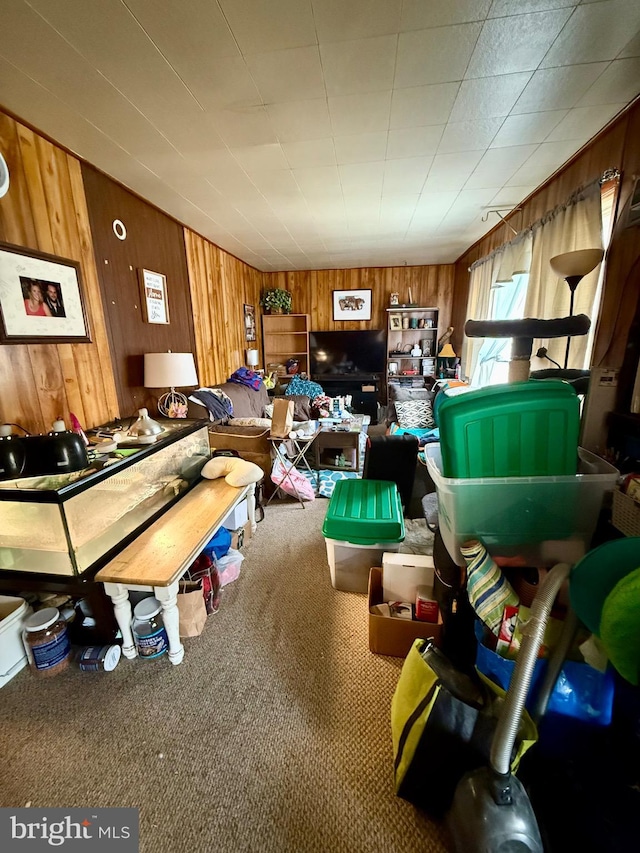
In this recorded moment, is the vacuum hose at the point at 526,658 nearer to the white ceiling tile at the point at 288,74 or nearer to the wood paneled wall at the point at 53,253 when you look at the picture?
the white ceiling tile at the point at 288,74

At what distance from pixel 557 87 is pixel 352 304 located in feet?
13.1

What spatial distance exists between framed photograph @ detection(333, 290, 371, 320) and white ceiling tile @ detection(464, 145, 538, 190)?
2.88 meters

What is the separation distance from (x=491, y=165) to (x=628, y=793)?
A: 120 inches

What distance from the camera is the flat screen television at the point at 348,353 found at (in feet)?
17.6

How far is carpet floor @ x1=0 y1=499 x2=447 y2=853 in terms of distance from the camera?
37.8 inches

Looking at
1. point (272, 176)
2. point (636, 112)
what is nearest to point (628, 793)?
point (636, 112)

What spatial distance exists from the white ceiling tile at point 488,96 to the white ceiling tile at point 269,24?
78 cm

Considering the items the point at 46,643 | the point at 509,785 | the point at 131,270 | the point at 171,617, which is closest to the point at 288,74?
the point at 131,270

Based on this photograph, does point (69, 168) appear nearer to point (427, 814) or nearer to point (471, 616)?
point (471, 616)

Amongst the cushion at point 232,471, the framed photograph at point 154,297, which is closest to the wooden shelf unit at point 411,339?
the framed photograph at point 154,297

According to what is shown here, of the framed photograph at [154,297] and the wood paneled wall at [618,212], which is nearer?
the wood paneled wall at [618,212]

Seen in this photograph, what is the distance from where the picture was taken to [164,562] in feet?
4.37

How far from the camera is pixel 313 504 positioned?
9.53 feet

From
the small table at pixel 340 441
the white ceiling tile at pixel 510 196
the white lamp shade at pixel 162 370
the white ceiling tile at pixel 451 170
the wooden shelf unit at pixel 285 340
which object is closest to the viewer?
the white ceiling tile at pixel 451 170
